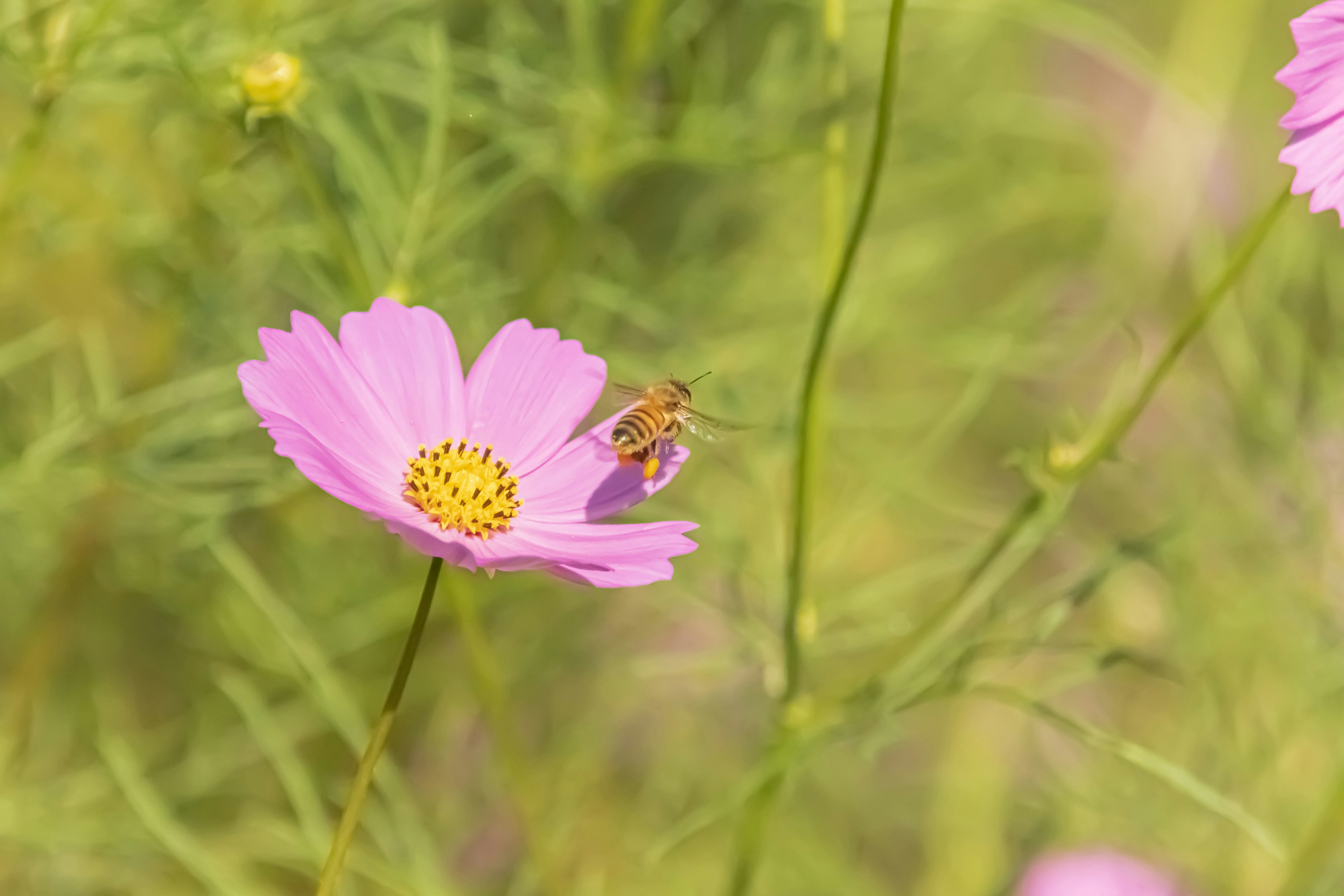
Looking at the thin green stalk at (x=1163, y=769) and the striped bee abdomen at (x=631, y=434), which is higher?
the striped bee abdomen at (x=631, y=434)

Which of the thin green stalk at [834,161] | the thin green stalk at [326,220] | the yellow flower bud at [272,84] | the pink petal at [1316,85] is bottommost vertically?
the pink petal at [1316,85]

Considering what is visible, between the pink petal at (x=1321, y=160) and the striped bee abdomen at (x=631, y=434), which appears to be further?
the striped bee abdomen at (x=631, y=434)

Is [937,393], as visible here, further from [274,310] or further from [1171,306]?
[274,310]

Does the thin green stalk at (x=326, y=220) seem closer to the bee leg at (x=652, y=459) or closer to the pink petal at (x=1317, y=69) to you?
the bee leg at (x=652, y=459)

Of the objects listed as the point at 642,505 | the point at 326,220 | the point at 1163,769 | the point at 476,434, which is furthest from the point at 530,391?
the point at 1163,769

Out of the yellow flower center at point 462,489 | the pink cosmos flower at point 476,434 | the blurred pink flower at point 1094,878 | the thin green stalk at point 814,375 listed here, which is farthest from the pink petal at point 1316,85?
the blurred pink flower at point 1094,878

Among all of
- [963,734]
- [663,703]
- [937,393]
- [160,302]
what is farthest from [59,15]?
[937,393]

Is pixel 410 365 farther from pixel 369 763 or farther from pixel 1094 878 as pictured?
pixel 1094 878

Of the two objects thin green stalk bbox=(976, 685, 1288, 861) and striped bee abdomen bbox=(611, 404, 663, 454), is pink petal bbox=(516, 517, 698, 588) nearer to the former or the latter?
striped bee abdomen bbox=(611, 404, 663, 454)
